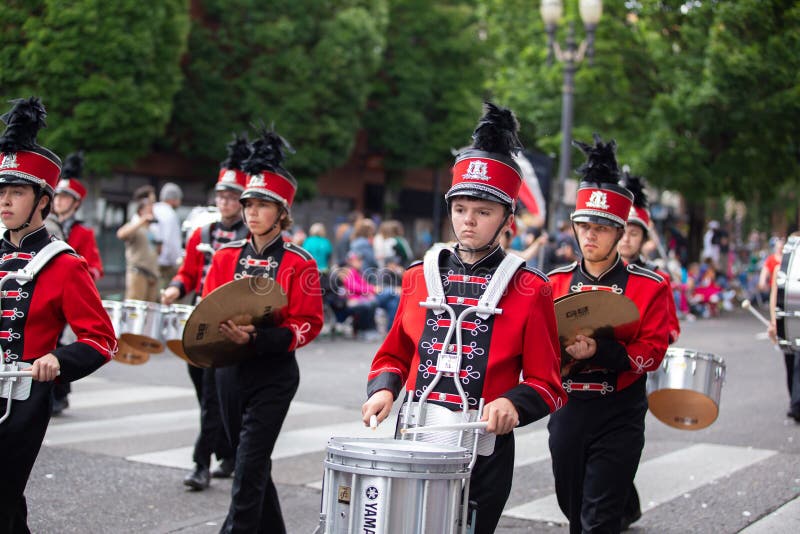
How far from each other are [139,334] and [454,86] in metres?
33.1

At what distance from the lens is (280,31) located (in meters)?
31.3

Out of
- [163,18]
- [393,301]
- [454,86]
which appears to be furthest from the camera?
[454,86]

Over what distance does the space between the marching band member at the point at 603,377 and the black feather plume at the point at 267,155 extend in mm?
1830

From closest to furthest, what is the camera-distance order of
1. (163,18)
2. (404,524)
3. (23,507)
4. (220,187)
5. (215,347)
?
(404,524), (23,507), (215,347), (220,187), (163,18)

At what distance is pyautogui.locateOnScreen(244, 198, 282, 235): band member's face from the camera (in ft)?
20.3

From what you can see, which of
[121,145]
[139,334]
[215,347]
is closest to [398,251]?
[121,145]

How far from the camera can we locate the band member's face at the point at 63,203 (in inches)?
381

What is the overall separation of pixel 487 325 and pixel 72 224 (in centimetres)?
659

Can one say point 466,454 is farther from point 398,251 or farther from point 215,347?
point 398,251

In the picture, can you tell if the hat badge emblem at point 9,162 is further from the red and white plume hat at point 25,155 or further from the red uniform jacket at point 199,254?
the red uniform jacket at point 199,254

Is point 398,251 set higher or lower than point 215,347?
higher

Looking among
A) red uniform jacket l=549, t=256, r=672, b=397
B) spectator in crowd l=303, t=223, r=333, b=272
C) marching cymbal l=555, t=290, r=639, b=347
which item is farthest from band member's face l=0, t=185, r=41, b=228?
spectator in crowd l=303, t=223, r=333, b=272

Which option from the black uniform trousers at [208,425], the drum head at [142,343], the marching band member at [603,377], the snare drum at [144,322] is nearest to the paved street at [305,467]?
the black uniform trousers at [208,425]

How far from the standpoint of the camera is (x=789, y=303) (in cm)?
663
